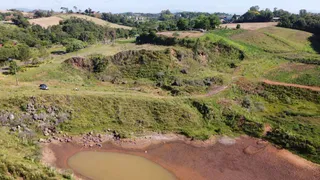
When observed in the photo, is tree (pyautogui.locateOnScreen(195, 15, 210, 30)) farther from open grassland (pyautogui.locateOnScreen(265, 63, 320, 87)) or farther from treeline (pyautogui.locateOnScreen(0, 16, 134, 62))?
open grassland (pyautogui.locateOnScreen(265, 63, 320, 87))

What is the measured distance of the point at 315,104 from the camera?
3806cm

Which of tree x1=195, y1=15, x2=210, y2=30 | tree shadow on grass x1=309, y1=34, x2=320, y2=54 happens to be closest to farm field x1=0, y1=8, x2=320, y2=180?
tree shadow on grass x1=309, y1=34, x2=320, y2=54

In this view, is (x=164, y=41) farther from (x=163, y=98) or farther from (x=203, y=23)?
(x=203, y=23)

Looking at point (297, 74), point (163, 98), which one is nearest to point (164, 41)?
point (163, 98)

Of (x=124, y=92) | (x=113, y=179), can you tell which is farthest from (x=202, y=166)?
(x=124, y=92)

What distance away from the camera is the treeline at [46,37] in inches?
2175

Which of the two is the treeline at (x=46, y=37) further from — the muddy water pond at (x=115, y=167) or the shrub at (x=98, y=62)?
the muddy water pond at (x=115, y=167)

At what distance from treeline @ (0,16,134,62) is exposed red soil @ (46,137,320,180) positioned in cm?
3129

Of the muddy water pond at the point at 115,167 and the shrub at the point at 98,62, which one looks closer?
the muddy water pond at the point at 115,167

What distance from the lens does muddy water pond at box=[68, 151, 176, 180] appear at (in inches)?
1070

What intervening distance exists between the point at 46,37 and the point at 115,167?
232ft

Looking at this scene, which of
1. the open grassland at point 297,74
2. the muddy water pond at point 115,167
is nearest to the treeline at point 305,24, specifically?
the open grassland at point 297,74

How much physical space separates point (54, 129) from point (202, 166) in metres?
17.9

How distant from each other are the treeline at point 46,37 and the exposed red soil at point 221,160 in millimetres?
31286
